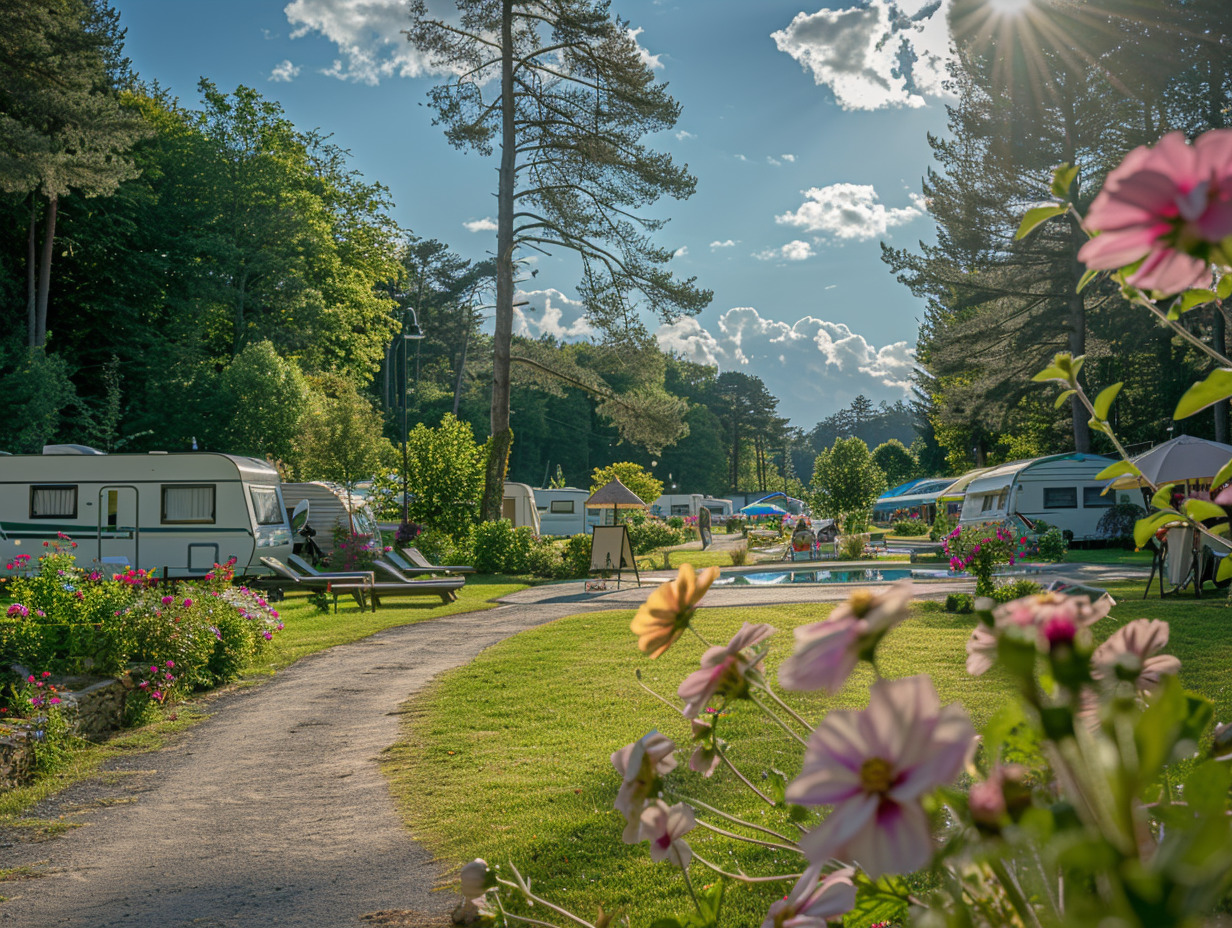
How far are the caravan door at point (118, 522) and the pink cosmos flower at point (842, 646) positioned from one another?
55.4 feet

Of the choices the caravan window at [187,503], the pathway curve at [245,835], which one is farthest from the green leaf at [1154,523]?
the caravan window at [187,503]

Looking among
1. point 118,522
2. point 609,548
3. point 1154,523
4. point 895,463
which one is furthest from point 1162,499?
point 895,463

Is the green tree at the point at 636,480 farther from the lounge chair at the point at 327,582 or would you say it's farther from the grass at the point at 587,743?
the grass at the point at 587,743

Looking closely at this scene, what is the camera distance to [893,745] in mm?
503

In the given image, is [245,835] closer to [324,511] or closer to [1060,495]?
[324,511]

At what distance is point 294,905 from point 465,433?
1786cm

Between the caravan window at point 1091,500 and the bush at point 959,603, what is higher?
the caravan window at point 1091,500

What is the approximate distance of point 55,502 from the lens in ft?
49.9

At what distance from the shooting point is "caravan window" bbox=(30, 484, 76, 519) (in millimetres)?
15203

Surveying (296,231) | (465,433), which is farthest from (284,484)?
(296,231)

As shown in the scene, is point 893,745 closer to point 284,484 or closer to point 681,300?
point 681,300

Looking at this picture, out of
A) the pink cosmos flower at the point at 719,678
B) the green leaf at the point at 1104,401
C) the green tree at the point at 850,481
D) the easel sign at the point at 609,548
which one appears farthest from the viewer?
the green tree at the point at 850,481

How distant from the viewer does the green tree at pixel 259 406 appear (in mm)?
24719

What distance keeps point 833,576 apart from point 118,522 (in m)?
13.3
